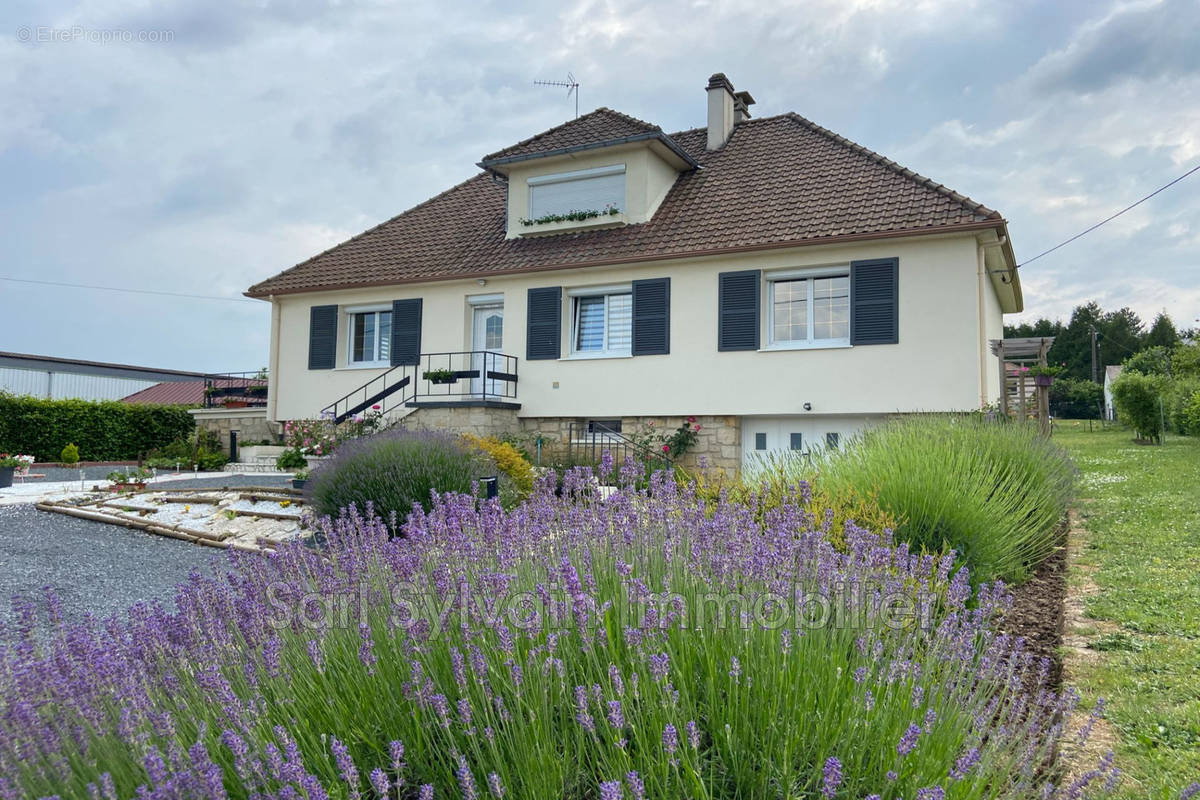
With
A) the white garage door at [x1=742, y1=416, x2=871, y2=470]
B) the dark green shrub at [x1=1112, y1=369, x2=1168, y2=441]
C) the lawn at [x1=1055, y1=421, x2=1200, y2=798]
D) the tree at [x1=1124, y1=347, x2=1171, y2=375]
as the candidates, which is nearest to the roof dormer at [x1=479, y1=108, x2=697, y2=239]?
the white garage door at [x1=742, y1=416, x2=871, y2=470]

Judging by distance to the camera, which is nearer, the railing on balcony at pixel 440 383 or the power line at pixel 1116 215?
the power line at pixel 1116 215

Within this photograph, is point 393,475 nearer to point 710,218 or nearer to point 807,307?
point 807,307

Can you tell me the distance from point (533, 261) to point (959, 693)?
13072 millimetres

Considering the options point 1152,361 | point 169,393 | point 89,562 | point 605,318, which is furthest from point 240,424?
point 1152,361

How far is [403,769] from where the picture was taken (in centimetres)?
192

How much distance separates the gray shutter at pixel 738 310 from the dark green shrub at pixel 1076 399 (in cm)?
4173

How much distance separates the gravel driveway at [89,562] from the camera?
5516 millimetres

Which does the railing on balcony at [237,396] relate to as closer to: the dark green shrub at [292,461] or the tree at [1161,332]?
the dark green shrub at [292,461]

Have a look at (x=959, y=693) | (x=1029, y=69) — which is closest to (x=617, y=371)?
(x=1029, y=69)

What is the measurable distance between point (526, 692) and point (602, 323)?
42.1ft

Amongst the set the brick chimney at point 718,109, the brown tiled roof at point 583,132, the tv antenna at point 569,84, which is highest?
the tv antenna at point 569,84

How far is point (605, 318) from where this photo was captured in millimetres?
14531

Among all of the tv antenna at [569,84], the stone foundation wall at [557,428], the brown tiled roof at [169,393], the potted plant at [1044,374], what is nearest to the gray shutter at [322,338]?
the stone foundation wall at [557,428]

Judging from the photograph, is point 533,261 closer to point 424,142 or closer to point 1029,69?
point 424,142
